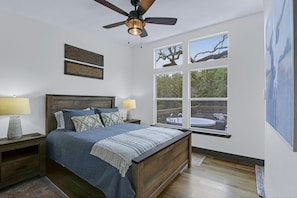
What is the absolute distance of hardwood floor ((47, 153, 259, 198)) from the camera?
6.98 ft

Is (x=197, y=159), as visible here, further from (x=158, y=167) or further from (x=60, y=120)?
(x=60, y=120)

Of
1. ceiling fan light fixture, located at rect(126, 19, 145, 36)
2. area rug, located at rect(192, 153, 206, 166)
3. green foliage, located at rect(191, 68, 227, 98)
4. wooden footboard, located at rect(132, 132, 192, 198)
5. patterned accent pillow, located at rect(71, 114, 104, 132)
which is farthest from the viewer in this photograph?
green foliage, located at rect(191, 68, 227, 98)

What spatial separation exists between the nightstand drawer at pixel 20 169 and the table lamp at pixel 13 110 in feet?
1.33

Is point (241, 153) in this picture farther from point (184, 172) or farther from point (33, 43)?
point (33, 43)

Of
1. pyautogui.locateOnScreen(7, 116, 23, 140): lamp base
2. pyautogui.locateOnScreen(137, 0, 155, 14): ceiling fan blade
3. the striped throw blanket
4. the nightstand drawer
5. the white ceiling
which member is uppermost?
the white ceiling

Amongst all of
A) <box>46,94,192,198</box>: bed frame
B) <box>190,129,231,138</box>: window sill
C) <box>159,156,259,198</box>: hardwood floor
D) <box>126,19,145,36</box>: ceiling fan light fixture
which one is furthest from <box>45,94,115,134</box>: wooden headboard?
<box>159,156,259,198</box>: hardwood floor

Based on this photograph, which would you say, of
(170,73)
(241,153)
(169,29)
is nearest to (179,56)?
(170,73)

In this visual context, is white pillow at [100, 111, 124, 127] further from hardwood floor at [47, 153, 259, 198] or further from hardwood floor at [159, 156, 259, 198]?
hardwood floor at [159, 156, 259, 198]

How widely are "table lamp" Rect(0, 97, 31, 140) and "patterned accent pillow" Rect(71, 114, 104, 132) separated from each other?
2.44 feet

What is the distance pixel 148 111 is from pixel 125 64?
61.8 inches

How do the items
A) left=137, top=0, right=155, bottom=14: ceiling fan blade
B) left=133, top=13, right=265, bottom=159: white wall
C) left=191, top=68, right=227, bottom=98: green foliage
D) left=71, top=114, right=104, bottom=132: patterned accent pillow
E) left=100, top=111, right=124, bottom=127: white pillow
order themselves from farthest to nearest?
left=191, top=68, right=227, bottom=98: green foliage < left=100, top=111, right=124, bottom=127: white pillow < left=133, top=13, right=265, bottom=159: white wall < left=71, top=114, right=104, bottom=132: patterned accent pillow < left=137, top=0, right=155, bottom=14: ceiling fan blade

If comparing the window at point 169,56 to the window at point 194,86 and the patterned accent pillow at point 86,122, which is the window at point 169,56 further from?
the patterned accent pillow at point 86,122

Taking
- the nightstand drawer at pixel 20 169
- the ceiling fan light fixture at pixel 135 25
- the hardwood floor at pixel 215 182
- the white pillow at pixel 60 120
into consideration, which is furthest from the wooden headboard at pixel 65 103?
the hardwood floor at pixel 215 182

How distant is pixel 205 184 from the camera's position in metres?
2.38
